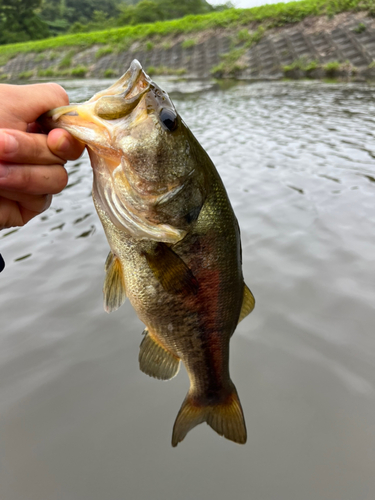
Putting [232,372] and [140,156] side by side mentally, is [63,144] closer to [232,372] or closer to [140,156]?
[140,156]

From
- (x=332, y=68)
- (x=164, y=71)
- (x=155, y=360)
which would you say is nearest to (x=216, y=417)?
(x=155, y=360)

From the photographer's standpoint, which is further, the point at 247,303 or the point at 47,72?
the point at 47,72

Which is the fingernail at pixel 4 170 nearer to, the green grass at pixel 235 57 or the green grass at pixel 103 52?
the green grass at pixel 235 57

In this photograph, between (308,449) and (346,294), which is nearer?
(308,449)

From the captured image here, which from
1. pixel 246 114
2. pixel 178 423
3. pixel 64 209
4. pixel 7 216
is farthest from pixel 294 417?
pixel 246 114

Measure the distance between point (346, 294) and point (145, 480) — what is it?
7.99 feet

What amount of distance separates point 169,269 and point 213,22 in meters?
28.2

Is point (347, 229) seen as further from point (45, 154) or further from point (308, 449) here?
point (45, 154)

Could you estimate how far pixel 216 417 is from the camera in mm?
2168

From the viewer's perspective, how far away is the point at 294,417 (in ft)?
8.45

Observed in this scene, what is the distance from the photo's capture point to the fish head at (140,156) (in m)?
1.60

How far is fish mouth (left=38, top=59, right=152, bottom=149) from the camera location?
5.16 ft

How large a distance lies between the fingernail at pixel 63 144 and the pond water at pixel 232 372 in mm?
1893

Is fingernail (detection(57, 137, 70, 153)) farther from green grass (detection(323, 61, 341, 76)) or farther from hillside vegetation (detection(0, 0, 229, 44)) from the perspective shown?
hillside vegetation (detection(0, 0, 229, 44))
